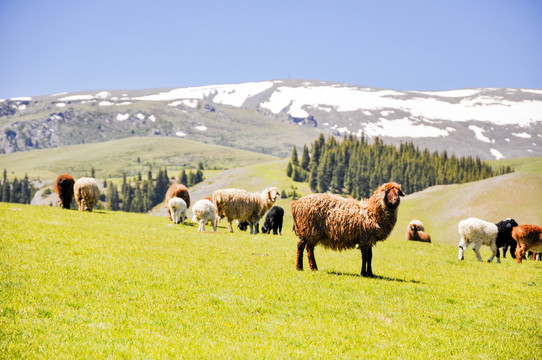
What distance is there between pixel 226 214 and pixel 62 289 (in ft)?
76.9

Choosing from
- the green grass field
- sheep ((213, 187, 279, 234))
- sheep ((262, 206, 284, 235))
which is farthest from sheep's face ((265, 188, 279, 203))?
the green grass field

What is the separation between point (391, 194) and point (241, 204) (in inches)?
757

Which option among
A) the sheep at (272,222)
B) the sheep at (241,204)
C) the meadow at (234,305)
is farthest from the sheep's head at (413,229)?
the meadow at (234,305)

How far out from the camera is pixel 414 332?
1062 cm

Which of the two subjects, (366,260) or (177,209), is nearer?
(366,260)

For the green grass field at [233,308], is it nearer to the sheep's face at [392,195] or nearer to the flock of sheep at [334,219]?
the flock of sheep at [334,219]

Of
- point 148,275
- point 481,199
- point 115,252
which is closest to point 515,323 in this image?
point 148,275

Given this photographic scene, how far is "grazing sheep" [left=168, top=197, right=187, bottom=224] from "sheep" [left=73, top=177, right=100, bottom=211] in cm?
809

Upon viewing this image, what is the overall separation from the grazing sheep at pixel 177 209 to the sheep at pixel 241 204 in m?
3.60

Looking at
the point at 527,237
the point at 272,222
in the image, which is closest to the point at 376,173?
the point at 272,222

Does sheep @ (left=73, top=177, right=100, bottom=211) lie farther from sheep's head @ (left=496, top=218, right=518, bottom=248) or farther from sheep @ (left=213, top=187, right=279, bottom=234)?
sheep's head @ (left=496, top=218, right=518, bottom=248)

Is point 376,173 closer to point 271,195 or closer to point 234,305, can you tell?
point 271,195

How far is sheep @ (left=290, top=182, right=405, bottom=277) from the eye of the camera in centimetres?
1711

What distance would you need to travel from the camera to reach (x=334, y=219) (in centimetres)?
1733
